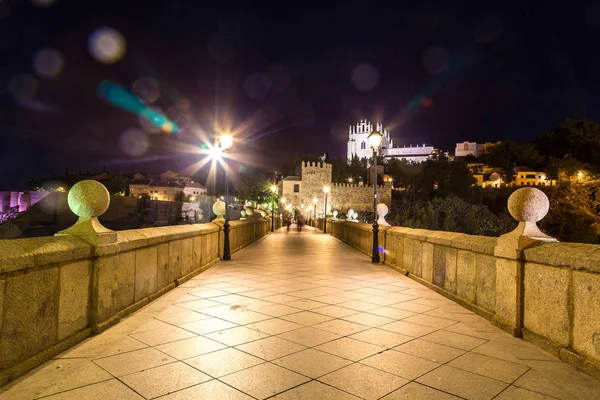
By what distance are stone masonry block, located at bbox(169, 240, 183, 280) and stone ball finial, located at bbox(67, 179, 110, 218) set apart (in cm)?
263

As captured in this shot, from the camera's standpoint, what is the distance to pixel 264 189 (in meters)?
77.3

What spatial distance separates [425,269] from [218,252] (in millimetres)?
6472

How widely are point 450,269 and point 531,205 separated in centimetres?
233

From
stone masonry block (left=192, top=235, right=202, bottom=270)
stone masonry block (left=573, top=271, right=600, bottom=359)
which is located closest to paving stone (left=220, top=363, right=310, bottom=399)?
stone masonry block (left=573, top=271, right=600, bottom=359)

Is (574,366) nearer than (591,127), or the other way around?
(574,366)


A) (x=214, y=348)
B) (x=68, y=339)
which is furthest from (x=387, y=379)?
(x=68, y=339)

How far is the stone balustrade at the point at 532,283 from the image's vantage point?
133 inches

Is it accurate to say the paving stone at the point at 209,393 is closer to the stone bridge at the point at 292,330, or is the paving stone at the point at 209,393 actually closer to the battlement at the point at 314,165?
the stone bridge at the point at 292,330

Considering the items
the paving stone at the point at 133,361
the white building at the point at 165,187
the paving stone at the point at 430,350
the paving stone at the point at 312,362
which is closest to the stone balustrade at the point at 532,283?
the paving stone at the point at 430,350

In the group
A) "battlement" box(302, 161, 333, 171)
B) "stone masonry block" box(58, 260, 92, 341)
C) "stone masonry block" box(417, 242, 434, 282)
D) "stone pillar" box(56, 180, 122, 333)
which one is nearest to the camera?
"stone masonry block" box(58, 260, 92, 341)

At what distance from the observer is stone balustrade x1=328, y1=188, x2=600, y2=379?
3377mm

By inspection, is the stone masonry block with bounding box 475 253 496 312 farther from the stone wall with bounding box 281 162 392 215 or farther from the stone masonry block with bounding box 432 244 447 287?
the stone wall with bounding box 281 162 392 215

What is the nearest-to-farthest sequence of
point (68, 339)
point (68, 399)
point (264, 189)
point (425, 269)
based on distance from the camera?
point (68, 399) → point (68, 339) → point (425, 269) → point (264, 189)

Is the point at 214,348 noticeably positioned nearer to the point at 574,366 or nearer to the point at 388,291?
the point at 574,366
